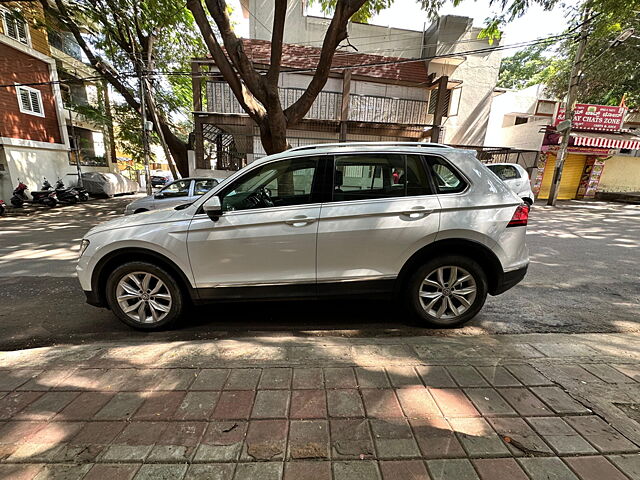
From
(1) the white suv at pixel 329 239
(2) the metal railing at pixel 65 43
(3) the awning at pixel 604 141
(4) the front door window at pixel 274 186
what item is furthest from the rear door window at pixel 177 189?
(3) the awning at pixel 604 141

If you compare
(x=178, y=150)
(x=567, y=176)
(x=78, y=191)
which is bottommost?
(x=78, y=191)

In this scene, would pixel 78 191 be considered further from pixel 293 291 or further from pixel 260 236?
pixel 293 291

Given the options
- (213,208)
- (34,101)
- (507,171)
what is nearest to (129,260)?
(213,208)

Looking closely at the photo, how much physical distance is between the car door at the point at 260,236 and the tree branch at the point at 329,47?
4811mm

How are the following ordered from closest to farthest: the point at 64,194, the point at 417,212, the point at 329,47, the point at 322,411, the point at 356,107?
the point at 322,411, the point at 417,212, the point at 329,47, the point at 356,107, the point at 64,194

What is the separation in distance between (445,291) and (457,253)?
401 mm

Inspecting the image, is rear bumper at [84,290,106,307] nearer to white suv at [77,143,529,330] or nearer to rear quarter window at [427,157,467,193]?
white suv at [77,143,529,330]

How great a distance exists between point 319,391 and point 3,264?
6.75 meters

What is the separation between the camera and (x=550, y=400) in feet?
6.46

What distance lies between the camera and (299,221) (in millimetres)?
2900

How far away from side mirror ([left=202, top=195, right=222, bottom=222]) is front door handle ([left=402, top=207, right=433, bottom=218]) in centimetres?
175

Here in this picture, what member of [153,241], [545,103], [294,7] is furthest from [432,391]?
[545,103]

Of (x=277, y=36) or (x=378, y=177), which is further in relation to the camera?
(x=277, y=36)

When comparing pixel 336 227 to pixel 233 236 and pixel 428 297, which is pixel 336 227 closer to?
pixel 233 236
